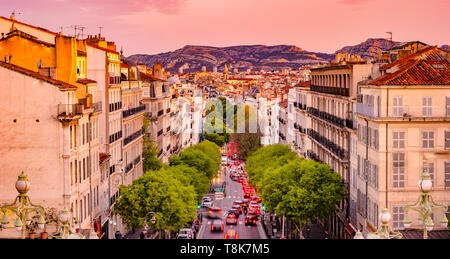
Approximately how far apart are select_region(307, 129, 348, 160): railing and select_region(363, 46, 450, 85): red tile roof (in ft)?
40.2

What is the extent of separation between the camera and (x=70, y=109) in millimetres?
44531

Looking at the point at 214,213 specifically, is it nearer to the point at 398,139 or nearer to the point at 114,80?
the point at 114,80

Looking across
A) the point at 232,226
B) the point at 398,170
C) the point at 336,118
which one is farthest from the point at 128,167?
the point at 398,170

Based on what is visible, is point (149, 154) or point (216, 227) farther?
point (149, 154)

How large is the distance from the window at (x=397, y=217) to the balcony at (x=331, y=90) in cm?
1628

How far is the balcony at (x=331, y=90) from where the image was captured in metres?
63.4

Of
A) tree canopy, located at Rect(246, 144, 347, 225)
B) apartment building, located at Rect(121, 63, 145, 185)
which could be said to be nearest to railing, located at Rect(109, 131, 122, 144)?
apartment building, located at Rect(121, 63, 145, 185)

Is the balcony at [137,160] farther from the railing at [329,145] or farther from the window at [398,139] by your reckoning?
the window at [398,139]

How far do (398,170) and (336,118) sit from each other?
64.3 feet

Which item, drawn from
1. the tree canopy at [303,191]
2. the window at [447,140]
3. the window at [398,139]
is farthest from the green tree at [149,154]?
the window at [447,140]

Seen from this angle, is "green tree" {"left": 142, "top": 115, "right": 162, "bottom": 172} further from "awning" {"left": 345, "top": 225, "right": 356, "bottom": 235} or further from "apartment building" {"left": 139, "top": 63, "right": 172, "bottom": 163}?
"awning" {"left": 345, "top": 225, "right": 356, "bottom": 235}

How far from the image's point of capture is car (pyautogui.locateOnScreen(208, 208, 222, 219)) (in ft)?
293

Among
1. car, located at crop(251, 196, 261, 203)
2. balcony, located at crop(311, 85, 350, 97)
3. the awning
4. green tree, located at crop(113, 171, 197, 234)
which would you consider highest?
balcony, located at crop(311, 85, 350, 97)
